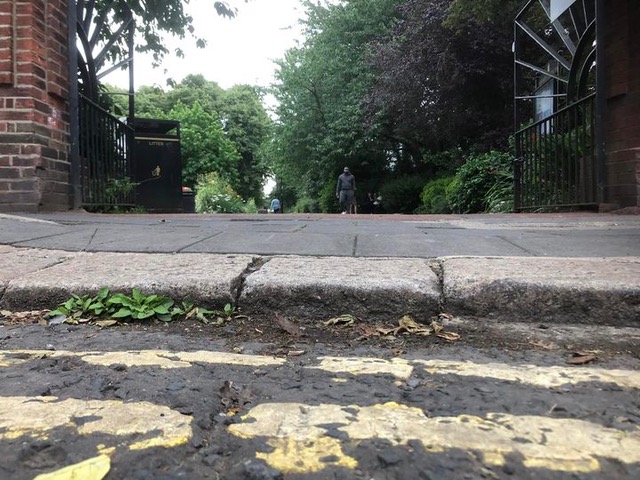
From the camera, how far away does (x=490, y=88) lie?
15.6m

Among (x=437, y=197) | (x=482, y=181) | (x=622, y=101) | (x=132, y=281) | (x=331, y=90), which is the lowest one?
(x=132, y=281)

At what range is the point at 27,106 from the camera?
4.91 meters

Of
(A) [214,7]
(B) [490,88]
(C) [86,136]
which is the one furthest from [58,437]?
(B) [490,88]

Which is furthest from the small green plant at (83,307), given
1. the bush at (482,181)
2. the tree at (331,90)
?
the tree at (331,90)

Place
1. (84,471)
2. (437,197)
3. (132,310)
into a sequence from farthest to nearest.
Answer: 1. (437,197)
2. (132,310)
3. (84,471)

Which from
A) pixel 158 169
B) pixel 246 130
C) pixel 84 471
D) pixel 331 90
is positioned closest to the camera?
pixel 84 471

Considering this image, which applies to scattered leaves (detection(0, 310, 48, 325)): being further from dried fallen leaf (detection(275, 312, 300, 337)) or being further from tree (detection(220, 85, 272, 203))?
tree (detection(220, 85, 272, 203))

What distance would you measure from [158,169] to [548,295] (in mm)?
9821

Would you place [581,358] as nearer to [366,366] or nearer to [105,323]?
[366,366]

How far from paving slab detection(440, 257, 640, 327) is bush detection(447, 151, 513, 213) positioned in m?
8.68

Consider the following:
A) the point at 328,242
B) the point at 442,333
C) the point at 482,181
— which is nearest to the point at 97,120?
the point at 328,242

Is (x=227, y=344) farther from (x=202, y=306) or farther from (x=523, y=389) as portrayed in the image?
(x=523, y=389)

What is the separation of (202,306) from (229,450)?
41.9 inches

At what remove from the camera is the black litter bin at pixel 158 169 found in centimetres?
1050
